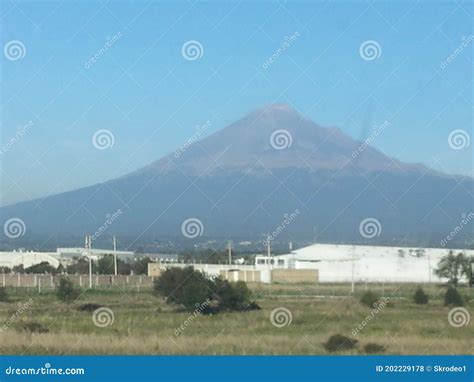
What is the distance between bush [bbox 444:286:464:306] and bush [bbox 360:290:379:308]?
1.50 meters

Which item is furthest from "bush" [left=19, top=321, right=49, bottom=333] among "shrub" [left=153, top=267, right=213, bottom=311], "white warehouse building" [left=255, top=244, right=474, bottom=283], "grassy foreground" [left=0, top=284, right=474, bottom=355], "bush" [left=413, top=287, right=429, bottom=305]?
"white warehouse building" [left=255, top=244, right=474, bottom=283]

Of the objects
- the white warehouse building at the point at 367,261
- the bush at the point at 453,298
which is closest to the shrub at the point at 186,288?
the bush at the point at 453,298

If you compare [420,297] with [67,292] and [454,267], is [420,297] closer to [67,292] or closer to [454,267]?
[454,267]

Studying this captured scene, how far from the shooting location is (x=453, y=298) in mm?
19359

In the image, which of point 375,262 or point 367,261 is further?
point 367,261

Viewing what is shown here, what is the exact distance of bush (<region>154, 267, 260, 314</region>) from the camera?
18984 millimetres

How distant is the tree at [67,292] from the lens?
21.9 meters

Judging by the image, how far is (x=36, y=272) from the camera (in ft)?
103

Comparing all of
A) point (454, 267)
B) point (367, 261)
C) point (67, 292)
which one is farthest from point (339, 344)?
point (367, 261)

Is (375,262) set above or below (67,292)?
above

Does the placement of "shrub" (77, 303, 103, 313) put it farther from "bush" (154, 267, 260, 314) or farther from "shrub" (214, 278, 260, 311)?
"shrub" (214, 278, 260, 311)

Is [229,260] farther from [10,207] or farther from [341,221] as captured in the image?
[10,207]

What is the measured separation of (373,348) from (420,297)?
17.2 ft

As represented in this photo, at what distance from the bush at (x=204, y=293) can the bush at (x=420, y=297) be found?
11.7ft
